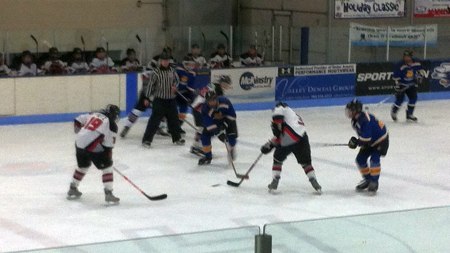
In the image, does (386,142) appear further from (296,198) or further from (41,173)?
(41,173)

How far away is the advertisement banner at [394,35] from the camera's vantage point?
18.4m

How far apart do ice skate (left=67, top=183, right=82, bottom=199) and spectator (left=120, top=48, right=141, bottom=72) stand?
6.42 metres

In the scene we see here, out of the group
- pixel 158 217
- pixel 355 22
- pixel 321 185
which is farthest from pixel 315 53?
pixel 158 217

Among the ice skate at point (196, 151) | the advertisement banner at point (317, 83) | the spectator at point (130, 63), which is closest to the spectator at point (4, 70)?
the spectator at point (130, 63)

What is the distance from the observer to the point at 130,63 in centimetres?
1599

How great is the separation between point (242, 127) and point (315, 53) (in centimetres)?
496

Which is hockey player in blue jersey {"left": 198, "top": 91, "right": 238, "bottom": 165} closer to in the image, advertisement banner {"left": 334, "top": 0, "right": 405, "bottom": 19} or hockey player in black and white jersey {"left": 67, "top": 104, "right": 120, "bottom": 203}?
hockey player in black and white jersey {"left": 67, "top": 104, "right": 120, "bottom": 203}

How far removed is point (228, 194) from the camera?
32.1ft

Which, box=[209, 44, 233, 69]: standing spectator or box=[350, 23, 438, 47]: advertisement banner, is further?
box=[350, 23, 438, 47]: advertisement banner

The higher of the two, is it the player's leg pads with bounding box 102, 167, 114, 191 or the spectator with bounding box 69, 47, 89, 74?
the spectator with bounding box 69, 47, 89, 74

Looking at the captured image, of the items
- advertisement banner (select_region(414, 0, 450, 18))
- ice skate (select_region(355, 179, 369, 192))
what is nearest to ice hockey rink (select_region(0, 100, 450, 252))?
ice skate (select_region(355, 179, 369, 192))

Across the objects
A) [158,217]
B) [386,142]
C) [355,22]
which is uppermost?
[355,22]

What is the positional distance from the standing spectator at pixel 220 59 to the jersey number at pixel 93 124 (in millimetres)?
8430

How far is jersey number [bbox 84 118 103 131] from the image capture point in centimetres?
880
